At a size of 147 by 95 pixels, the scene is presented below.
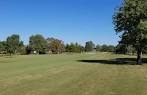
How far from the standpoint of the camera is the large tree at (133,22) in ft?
183

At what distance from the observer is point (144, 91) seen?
64.4ft

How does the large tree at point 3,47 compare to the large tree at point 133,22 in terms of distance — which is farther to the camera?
the large tree at point 3,47

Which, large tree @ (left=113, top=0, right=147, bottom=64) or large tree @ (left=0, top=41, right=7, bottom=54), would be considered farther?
large tree @ (left=0, top=41, right=7, bottom=54)

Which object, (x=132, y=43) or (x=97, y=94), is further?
(x=132, y=43)

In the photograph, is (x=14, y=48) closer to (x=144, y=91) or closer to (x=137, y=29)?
(x=137, y=29)

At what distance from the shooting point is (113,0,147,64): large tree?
55.8 metres

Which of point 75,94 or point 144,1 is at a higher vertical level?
point 144,1

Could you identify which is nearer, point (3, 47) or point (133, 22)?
point (133, 22)

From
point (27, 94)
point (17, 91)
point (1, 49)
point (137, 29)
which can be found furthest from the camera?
point (1, 49)

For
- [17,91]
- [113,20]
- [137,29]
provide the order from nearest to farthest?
[17,91] < [137,29] < [113,20]

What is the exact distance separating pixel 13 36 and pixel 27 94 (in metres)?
167

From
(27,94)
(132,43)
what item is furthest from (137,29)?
(27,94)

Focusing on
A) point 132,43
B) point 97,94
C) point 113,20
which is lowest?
point 97,94

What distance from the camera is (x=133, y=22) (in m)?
57.5
